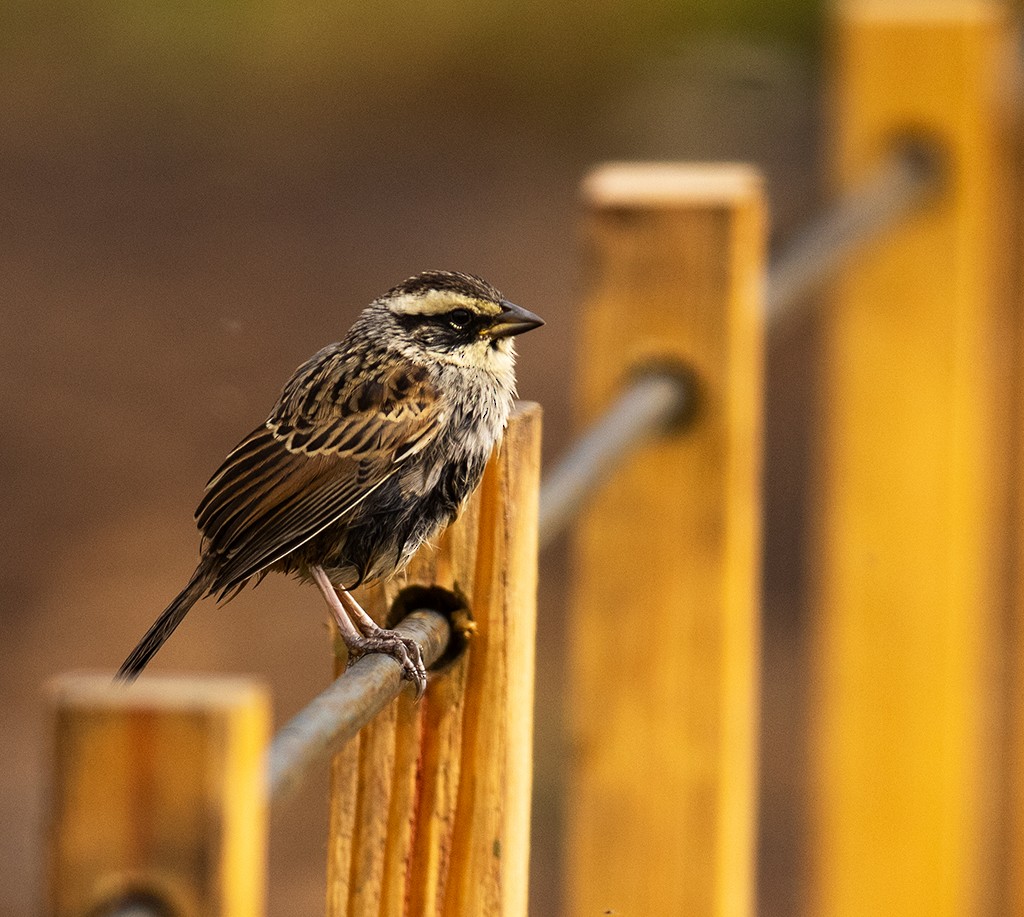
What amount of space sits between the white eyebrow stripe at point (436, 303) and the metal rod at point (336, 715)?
3.87 feet

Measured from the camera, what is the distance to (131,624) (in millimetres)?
7527

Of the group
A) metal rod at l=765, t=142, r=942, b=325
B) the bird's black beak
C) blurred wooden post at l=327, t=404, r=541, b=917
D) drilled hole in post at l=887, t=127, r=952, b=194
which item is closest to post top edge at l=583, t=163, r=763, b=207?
the bird's black beak

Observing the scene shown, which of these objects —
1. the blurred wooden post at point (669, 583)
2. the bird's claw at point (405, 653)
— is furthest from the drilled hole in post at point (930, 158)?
the bird's claw at point (405, 653)

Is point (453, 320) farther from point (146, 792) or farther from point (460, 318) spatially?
point (146, 792)

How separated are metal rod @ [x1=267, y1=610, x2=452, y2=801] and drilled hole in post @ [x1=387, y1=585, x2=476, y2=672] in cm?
5

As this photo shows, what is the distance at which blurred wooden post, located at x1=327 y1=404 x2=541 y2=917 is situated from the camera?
1.81 meters

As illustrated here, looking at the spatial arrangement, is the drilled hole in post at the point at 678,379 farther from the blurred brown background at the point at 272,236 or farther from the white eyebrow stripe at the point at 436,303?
the blurred brown background at the point at 272,236

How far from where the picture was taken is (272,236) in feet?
34.8

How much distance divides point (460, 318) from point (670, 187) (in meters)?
0.37

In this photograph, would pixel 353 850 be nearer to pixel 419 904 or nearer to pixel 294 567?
pixel 419 904

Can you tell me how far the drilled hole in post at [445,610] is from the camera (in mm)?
1887

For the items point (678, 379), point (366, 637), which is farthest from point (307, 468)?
point (366, 637)

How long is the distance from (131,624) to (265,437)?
4932 millimetres

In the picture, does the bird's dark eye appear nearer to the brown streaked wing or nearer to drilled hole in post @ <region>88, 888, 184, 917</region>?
the brown streaked wing
